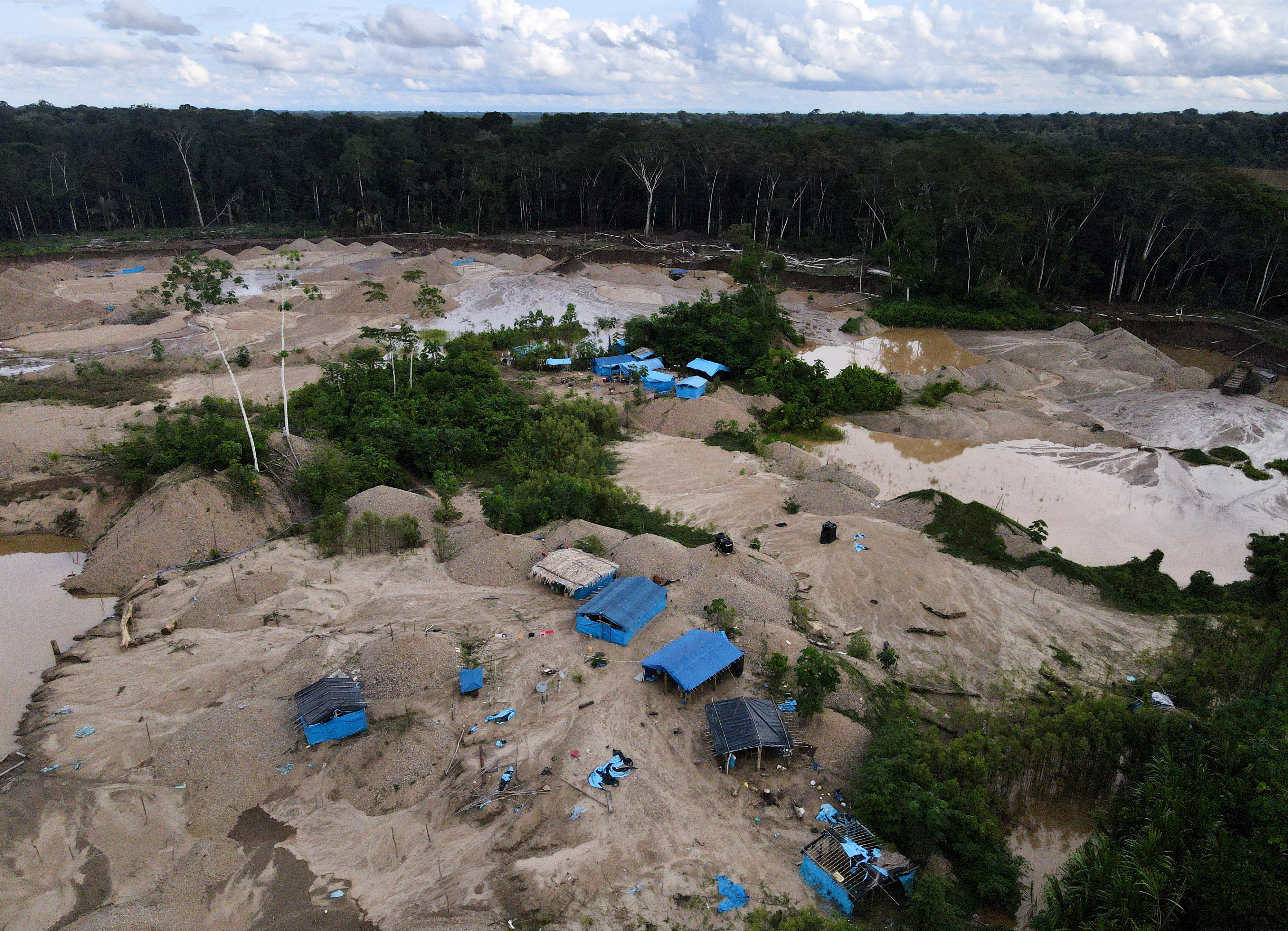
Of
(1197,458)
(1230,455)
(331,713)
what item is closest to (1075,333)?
(1230,455)

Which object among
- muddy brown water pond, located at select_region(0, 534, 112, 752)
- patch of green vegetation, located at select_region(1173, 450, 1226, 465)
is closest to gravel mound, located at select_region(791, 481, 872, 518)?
patch of green vegetation, located at select_region(1173, 450, 1226, 465)

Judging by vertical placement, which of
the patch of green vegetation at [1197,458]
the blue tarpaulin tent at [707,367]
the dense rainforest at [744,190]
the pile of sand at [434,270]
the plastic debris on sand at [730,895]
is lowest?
the plastic debris on sand at [730,895]

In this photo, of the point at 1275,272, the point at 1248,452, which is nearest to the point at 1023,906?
the point at 1248,452

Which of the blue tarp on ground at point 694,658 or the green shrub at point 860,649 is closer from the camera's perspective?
the blue tarp on ground at point 694,658

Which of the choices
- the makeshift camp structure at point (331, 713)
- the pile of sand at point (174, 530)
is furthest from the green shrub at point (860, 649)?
the pile of sand at point (174, 530)

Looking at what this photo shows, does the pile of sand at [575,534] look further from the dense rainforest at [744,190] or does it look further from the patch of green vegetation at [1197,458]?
the dense rainforest at [744,190]

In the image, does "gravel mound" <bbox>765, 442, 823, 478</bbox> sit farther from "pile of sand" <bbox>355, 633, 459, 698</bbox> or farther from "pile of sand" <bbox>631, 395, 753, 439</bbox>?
"pile of sand" <bbox>355, 633, 459, 698</bbox>
